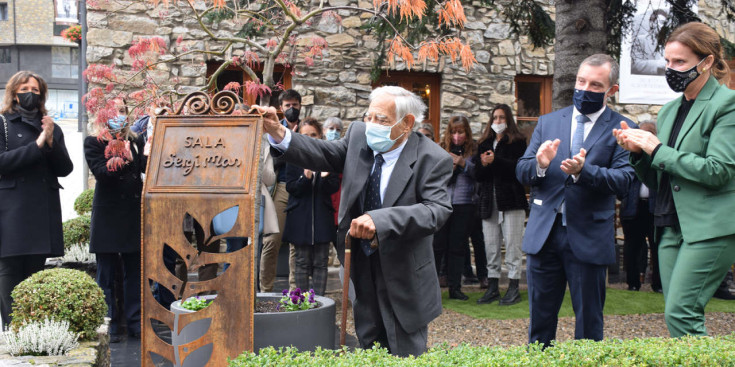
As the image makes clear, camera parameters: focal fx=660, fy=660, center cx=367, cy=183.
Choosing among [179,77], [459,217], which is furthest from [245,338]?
[179,77]

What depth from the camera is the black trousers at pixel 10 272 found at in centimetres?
496

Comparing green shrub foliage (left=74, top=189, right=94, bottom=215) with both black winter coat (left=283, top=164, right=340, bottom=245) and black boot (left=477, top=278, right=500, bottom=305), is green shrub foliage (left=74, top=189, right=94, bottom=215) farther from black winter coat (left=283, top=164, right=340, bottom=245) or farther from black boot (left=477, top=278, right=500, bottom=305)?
black boot (left=477, top=278, right=500, bottom=305)

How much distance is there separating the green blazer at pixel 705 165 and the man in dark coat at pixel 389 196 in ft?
3.73

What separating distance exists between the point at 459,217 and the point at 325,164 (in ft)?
13.5

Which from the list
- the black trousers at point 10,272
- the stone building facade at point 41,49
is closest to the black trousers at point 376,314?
the black trousers at point 10,272

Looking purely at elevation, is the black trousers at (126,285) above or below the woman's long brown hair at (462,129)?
below

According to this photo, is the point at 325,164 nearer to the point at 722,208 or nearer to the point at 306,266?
the point at 722,208

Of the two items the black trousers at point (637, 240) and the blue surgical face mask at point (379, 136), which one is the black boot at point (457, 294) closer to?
the black trousers at point (637, 240)

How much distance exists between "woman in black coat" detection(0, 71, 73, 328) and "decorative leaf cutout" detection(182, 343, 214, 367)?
2.61 m

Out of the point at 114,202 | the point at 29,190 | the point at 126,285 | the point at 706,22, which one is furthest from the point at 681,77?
the point at 706,22

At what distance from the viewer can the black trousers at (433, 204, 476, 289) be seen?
7.13 m

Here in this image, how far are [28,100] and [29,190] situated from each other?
70cm

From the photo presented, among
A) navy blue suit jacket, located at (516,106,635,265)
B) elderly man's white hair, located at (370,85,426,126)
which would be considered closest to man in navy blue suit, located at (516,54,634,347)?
navy blue suit jacket, located at (516,106,635,265)

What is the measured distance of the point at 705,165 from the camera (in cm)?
311
